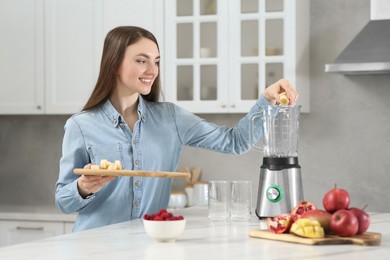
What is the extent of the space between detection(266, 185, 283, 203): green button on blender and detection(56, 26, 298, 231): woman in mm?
361

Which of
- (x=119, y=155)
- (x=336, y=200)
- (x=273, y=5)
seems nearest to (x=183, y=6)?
(x=273, y=5)

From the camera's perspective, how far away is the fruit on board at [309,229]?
7.03 ft

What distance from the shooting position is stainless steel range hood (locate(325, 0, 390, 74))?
163 inches

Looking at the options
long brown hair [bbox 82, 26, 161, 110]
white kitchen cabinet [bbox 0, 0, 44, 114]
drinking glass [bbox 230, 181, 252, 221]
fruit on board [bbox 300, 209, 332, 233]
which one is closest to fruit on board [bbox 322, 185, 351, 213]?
fruit on board [bbox 300, 209, 332, 233]

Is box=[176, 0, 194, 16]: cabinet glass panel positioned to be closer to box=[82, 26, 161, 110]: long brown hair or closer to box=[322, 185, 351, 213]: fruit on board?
box=[82, 26, 161, 110]: long brown hair

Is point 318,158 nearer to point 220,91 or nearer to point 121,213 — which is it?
point 220,91

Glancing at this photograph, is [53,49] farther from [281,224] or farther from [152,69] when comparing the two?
[281,224]

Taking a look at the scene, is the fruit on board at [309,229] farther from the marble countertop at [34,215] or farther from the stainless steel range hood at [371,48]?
the marble countertop at [34,215]

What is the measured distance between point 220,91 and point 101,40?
2.58ft

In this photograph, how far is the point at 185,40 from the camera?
4508 millimetres

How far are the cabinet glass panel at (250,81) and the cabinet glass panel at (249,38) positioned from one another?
3.0 inches

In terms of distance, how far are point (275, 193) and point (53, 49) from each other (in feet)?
7.99

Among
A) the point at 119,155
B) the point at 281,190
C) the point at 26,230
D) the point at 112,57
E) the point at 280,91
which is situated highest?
the point at 112,57

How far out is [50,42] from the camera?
470 cm
